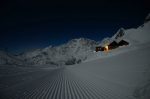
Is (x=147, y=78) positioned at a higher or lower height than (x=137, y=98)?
higher

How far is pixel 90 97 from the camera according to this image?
7.28 m

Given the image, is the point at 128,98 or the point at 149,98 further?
the point at 128,98

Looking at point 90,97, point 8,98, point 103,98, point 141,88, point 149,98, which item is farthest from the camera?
point 8,98

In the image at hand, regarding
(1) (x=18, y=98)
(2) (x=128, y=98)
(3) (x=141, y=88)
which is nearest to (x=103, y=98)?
(2) (x=128, y=98)

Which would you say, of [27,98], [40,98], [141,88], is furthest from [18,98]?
[141,88]

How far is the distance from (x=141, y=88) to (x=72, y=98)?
3.29 metres

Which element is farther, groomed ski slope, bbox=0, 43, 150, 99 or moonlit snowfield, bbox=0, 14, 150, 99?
groomed ski slope, bbox=0, 43, 150, 99

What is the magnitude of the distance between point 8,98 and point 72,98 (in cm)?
346

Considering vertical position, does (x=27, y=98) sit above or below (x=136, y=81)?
below

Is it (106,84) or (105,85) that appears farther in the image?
(106,84)

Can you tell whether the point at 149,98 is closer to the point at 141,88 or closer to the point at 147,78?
the point at 141,88

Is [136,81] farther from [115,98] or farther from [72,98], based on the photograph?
[72,98]

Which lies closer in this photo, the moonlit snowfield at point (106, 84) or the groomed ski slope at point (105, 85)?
the moonlit snowfield at point (106, 84)

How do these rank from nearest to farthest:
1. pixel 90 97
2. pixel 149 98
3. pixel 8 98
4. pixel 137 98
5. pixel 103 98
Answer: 1. pixel 149 98
2. pixel 137 98
3. pixel 103 98
4. pixel 90 97
5. pixel 8 98
